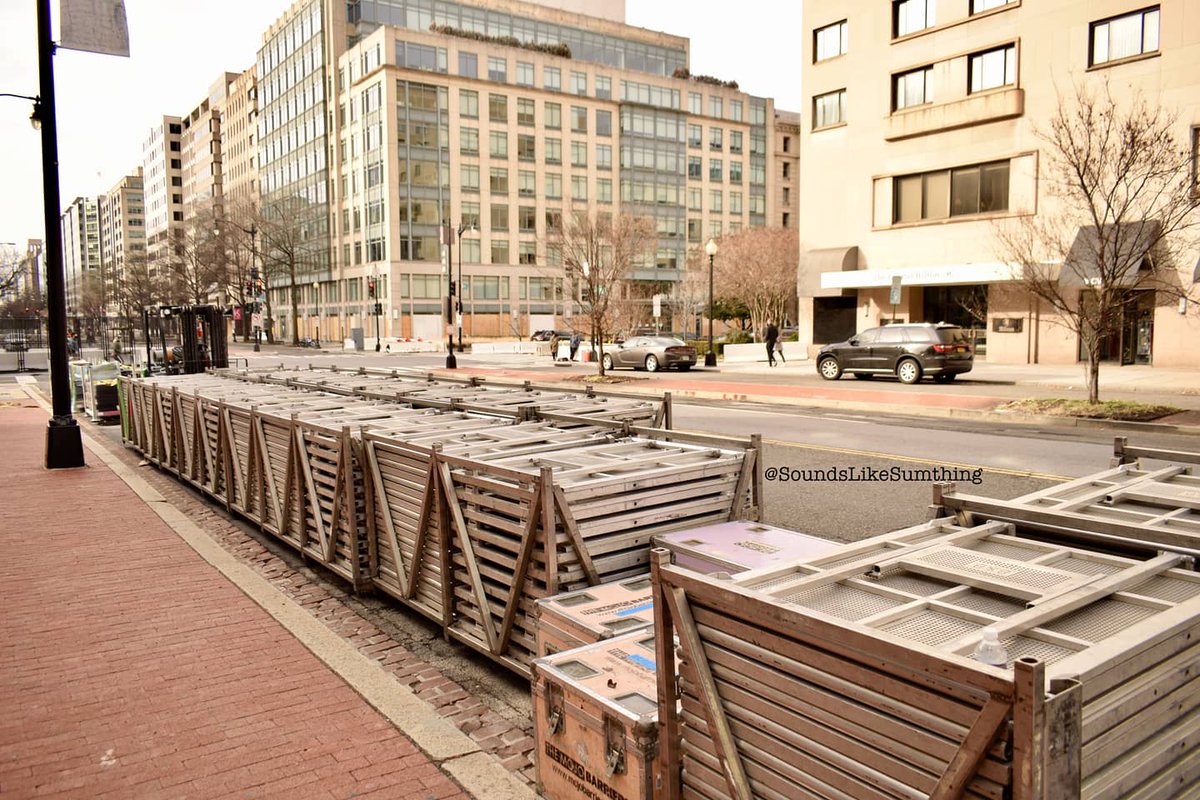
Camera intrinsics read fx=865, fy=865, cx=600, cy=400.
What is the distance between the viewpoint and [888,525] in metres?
8.20

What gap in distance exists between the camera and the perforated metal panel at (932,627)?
2688 mm

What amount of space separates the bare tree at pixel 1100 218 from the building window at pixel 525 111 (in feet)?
197

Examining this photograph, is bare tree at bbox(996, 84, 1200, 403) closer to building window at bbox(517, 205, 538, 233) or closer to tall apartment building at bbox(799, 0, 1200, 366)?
tall apartment building at bbox(799, 0, 1200, 366)

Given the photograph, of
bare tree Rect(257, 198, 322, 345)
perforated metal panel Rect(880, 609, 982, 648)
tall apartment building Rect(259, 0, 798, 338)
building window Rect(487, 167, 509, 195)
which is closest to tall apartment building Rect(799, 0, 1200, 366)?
perforated metal panel Rect(880, 609, 982, 648)

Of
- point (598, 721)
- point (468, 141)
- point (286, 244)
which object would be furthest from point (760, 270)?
point (598, 721)

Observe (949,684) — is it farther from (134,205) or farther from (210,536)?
(134,205)

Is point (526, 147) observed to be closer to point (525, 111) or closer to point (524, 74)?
point (525, 111)

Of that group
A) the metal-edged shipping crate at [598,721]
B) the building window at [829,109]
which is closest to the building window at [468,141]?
the building window at [829,109]

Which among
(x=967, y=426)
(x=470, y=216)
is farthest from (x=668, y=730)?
(x=470, y=216)

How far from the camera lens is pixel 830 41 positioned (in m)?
39.2

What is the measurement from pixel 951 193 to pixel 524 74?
58698 mm

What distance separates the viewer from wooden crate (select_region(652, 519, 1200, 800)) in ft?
6.82

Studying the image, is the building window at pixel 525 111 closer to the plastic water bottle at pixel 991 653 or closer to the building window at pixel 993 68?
the building window at pixel 993 68

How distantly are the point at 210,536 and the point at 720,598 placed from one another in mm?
7371
